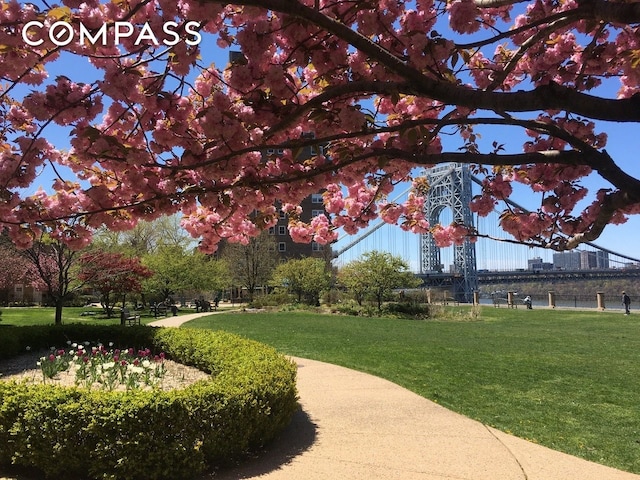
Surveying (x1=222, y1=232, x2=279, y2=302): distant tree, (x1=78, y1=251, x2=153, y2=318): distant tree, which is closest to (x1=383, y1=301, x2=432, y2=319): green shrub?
(x1=78, y1=251, x2=153, y2=318): distant tree

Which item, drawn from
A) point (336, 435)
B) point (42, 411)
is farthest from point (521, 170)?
point (42, 411)

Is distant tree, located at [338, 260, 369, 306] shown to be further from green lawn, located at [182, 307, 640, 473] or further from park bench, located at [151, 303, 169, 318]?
green lawn, located at [182, 307, 640, 473]

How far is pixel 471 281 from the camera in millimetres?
48562

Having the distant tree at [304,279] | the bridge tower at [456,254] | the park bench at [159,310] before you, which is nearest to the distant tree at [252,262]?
the distant tree at [304,279]

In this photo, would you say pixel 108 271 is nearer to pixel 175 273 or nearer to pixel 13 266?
pixel 13 266

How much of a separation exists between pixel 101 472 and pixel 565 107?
153 inches

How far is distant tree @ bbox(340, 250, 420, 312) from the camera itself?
85.9 feet

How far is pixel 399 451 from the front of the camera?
416 cm

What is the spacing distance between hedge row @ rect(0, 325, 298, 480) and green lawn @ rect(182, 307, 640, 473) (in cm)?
280

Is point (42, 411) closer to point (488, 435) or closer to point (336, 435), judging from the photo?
point (336, 435)

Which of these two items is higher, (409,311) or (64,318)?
(409,311)

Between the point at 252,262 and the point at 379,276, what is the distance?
13912mm

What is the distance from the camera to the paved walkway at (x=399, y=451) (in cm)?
372

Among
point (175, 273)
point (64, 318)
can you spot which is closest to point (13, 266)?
point (64, 318)
